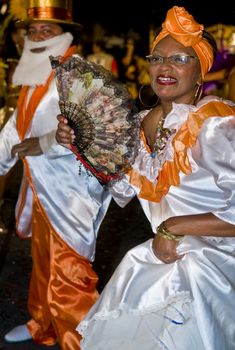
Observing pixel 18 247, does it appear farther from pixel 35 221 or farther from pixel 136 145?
pixel 136 145

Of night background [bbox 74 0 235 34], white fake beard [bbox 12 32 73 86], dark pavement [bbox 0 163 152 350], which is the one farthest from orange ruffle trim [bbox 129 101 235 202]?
night background [bbox 74 0 235 34]

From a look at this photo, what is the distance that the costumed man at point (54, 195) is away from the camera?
114 inches

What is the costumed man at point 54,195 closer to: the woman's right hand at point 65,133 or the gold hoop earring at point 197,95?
the woman's right hand at point 65,133

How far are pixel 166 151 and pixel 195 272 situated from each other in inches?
18.8

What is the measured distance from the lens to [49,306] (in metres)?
2.92

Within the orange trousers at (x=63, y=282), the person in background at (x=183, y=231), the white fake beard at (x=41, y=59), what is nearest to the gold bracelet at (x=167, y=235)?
the person in background at (x=183, y=231)

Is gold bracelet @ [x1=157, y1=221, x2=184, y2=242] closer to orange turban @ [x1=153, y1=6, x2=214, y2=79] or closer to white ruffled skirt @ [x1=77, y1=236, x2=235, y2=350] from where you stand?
white ruffled skirt @ [x1=77, y1=236, x2=235, y2=350]

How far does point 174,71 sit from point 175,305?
89cm

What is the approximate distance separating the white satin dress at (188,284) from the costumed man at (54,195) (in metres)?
0.87

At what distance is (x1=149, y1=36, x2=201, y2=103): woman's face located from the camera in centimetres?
199

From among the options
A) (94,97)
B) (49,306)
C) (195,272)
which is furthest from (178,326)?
(49,306)

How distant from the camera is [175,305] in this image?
188cm

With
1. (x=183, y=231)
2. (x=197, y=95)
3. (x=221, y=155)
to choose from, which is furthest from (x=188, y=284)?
(x=197, y=95)

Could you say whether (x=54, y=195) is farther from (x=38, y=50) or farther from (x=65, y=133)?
(x=38, y=50)
